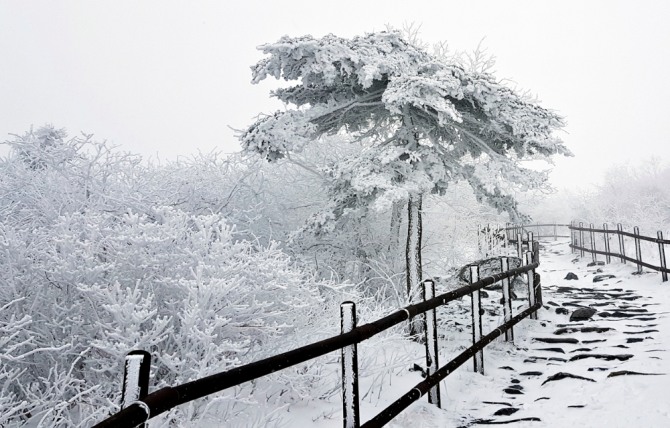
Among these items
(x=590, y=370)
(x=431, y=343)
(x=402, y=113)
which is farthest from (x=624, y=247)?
(x=431, y=343)

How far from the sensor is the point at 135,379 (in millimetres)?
1536

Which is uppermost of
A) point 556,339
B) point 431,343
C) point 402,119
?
point 402,119

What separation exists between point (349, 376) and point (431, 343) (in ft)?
5.35

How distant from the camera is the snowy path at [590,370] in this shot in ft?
13.2

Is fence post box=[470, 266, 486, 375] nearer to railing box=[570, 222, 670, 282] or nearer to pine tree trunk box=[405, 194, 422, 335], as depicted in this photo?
pine tree trunk box=[405, 194, 422, 335]

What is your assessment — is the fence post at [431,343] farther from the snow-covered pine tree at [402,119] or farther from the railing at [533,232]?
the railing at [533,232]

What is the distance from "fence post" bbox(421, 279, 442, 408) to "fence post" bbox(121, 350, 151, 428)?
3094 millimetres

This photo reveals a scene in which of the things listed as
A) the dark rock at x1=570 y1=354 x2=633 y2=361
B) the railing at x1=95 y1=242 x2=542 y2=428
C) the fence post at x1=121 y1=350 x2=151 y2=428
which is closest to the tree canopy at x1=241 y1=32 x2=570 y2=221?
the railing at x1=95 y1=242 x2=542 y2=428

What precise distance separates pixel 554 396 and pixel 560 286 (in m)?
9.87

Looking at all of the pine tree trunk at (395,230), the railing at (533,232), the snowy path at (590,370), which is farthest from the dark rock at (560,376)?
the railing at (533,232)

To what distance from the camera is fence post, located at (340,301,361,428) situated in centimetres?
292

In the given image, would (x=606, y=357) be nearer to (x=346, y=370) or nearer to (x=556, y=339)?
(x=556, y=339)

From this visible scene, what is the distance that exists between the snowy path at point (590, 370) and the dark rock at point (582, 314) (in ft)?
0.43

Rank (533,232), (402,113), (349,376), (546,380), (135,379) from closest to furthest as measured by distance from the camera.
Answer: (135,379), (349,376), (546,380), (402,113), (533,232)
